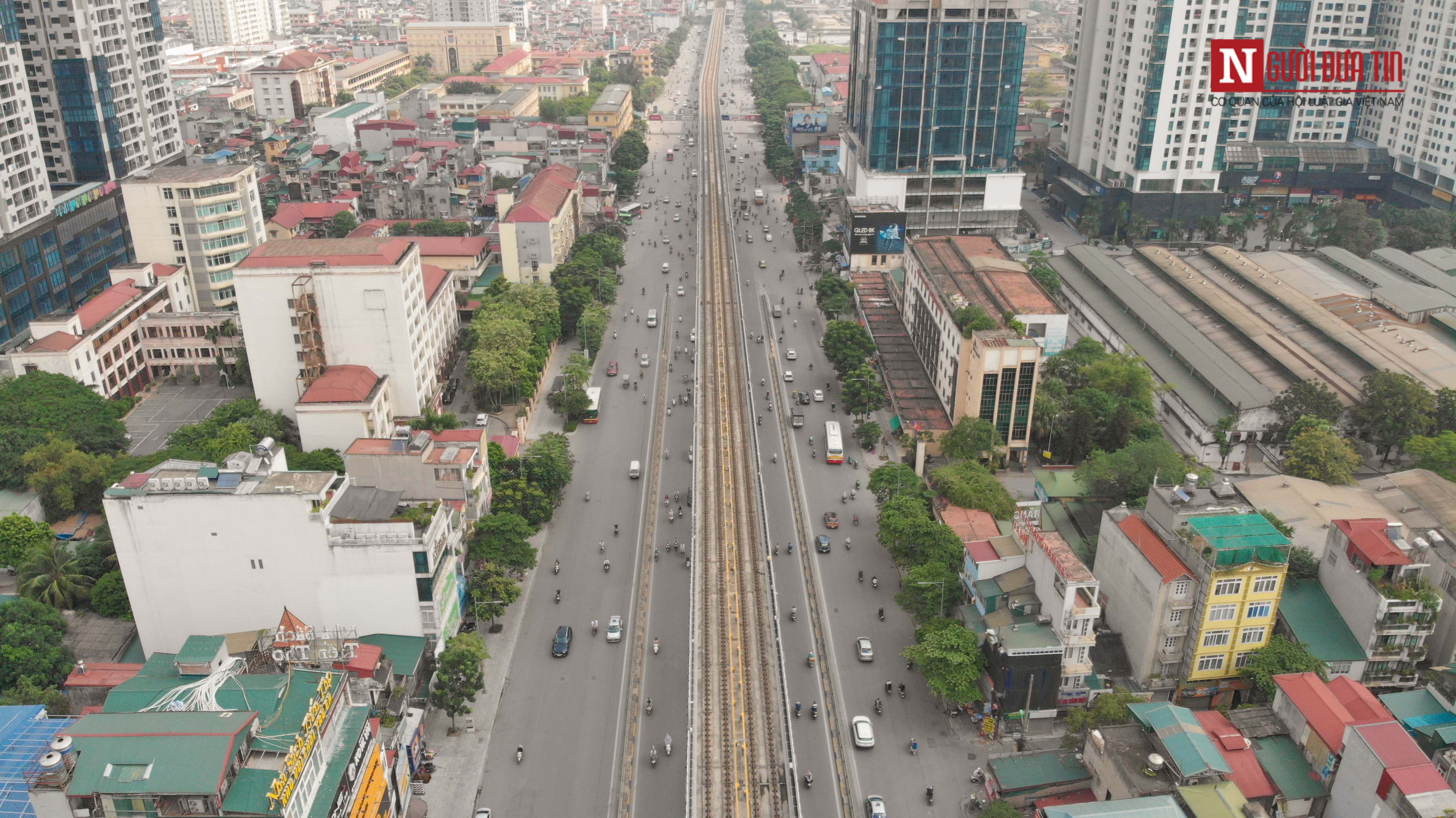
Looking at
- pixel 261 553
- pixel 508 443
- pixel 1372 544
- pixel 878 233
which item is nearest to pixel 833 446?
pixel 508 443

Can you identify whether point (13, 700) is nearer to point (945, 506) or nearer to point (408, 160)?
point (945, 506)

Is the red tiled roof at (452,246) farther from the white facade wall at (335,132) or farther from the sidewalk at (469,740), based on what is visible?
the white facade wall at (335,132)

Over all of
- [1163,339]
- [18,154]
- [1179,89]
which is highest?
[1179,89]

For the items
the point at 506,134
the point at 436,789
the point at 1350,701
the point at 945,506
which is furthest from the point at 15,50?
the point at 1350,701

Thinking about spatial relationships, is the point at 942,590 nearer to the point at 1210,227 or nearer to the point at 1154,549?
the point at 1154,549

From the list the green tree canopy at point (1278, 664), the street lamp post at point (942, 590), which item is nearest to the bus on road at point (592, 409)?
the street lamp post at point (942, 590)

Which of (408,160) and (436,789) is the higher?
(408,160)

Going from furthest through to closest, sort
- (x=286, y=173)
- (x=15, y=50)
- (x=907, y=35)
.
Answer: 1. (x=286, y=173)
2. (x=907, y=35)
3. (x=15, y=50)
